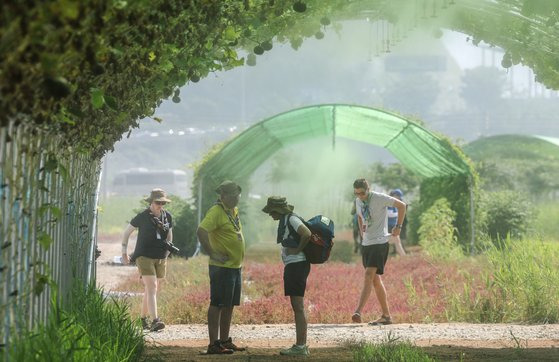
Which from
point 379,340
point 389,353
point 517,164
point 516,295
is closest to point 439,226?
point 516,295

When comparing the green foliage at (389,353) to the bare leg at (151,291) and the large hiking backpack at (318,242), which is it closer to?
the large hiking backpack at (318,242)

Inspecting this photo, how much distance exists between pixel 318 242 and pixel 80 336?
3712 mm

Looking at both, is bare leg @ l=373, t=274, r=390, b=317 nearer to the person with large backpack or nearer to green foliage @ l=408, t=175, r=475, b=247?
the person with large backpack

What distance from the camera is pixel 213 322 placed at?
391 inches

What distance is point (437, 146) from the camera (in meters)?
24.7

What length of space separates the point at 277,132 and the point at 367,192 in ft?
42.1

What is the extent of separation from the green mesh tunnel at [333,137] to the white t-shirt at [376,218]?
9.44 metres

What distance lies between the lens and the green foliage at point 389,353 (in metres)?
8.13

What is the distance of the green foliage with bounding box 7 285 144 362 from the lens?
597 centimetres

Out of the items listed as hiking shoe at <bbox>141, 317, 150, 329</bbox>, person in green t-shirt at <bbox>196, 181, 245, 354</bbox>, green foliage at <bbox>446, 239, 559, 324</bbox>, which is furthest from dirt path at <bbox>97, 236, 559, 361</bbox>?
green foliage at <bbox>446, 239, 559, 324</bbox>

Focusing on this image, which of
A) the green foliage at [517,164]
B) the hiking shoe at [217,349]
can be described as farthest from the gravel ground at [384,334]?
the green foliage at [517,164]

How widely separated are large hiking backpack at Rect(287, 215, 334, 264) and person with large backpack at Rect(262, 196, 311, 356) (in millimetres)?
51

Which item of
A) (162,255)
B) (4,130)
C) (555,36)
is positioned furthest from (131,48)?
(555,36)

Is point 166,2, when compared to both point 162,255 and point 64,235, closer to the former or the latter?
point 64,235
